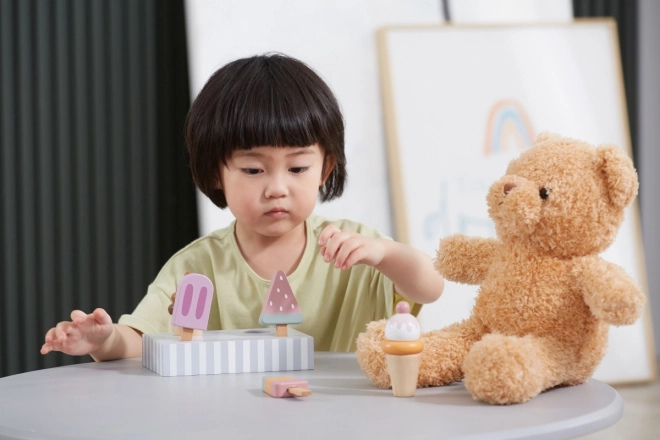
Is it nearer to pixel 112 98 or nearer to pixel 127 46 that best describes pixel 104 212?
pixel 112 98

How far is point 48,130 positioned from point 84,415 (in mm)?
1714

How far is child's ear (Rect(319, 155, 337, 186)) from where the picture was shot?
1.13m

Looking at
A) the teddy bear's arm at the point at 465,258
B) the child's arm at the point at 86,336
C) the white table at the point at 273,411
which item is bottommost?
the white table at the point at 273,411

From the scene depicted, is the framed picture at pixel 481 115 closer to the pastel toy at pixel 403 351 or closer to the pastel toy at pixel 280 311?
the pastel toy at pixel 280 311

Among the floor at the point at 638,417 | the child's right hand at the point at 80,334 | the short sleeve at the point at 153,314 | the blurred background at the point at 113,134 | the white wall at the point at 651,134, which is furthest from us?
the white wall at the point at 651,134

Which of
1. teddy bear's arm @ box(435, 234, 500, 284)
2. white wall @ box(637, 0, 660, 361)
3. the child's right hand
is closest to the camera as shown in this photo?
teddy bear's arm @ box(435, 234, 500, 284)

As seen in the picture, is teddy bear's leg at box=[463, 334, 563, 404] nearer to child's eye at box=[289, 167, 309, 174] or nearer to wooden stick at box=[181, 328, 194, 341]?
wooden stick at box=[181, 328, 194, 341]

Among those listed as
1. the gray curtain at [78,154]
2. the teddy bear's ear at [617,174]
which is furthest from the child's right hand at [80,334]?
the gray curtain at [78,154]

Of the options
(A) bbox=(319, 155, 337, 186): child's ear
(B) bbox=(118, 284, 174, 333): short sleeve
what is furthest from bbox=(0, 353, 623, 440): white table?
(A) bbox=(319, 155, 337, 186): child's ear

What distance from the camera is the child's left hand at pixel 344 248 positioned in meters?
0.85

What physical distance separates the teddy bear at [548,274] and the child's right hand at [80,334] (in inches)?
14.3

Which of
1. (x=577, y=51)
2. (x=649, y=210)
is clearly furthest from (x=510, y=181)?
(x=649, y=210)

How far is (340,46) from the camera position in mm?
2293

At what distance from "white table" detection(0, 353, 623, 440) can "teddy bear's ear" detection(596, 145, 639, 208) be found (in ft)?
0.57
